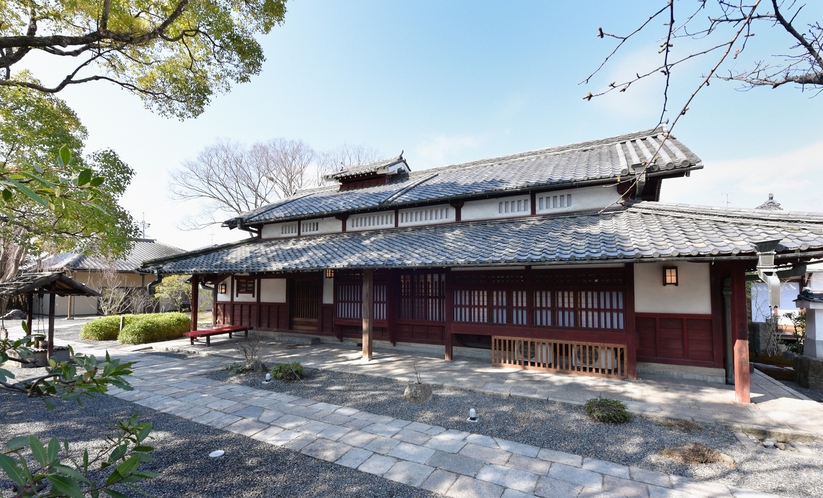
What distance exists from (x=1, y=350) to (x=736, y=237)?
27.0ft

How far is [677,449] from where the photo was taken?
4.17 meters

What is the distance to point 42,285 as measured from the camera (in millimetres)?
8016

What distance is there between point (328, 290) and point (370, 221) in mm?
→ 2524

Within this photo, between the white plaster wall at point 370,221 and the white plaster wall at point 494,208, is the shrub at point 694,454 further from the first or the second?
the white plaster wall at point 370,221

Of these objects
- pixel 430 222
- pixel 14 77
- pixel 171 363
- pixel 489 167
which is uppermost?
pixel 14 77

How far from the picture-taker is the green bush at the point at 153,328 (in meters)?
11.6

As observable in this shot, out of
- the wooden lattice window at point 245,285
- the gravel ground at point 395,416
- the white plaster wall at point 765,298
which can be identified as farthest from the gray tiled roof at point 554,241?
the white plaster wall at point 765,298

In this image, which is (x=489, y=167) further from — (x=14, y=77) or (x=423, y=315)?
(x=14, y=77)

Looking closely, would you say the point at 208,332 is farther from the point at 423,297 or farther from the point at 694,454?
the point at 694,454

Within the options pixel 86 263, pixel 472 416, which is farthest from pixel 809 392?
pixel 86 263

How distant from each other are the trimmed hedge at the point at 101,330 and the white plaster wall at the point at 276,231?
6297mm

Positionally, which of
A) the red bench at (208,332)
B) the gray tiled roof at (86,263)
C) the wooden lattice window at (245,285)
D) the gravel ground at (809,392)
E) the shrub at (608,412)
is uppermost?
the gray tiled roof at (86,263)

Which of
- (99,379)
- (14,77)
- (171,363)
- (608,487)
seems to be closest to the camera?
(99,379)

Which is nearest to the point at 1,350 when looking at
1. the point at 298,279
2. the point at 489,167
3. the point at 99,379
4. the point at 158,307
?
the point at 99,379
